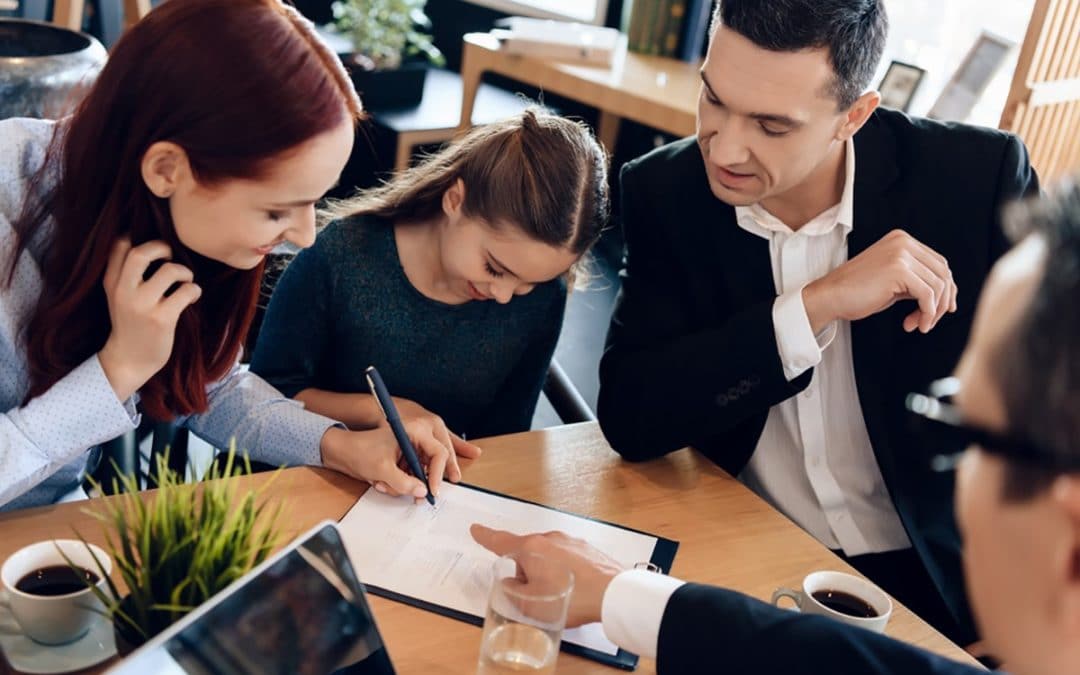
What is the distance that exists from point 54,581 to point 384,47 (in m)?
3.14

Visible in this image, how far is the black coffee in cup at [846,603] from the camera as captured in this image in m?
1.18

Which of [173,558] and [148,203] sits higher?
[148,203]

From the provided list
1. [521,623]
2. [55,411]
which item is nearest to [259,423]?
[55,411]

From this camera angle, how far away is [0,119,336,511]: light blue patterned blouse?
3.90 feet

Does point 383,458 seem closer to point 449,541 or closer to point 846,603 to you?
point 449,541

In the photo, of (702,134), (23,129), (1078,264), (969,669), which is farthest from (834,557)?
(23,129)

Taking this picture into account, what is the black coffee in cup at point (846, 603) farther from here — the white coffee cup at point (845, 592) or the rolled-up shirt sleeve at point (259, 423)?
the rolled-up shirt sleeve at point (259, 423)

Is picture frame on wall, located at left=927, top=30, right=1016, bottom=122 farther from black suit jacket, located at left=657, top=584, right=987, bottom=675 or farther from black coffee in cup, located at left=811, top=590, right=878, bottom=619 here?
black suit jacket, located at left=657, top=584, right=987, bottom=675

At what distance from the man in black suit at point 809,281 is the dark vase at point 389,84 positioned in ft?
7.42

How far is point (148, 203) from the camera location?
1235mm

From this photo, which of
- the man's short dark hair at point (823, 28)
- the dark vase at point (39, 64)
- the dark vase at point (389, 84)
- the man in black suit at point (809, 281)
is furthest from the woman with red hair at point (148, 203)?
the dark vase at point (389, 84)

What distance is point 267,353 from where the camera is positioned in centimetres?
171

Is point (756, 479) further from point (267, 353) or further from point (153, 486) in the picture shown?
point (153, 486)

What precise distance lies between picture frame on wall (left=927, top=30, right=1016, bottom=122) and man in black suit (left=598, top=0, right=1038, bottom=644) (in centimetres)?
106
